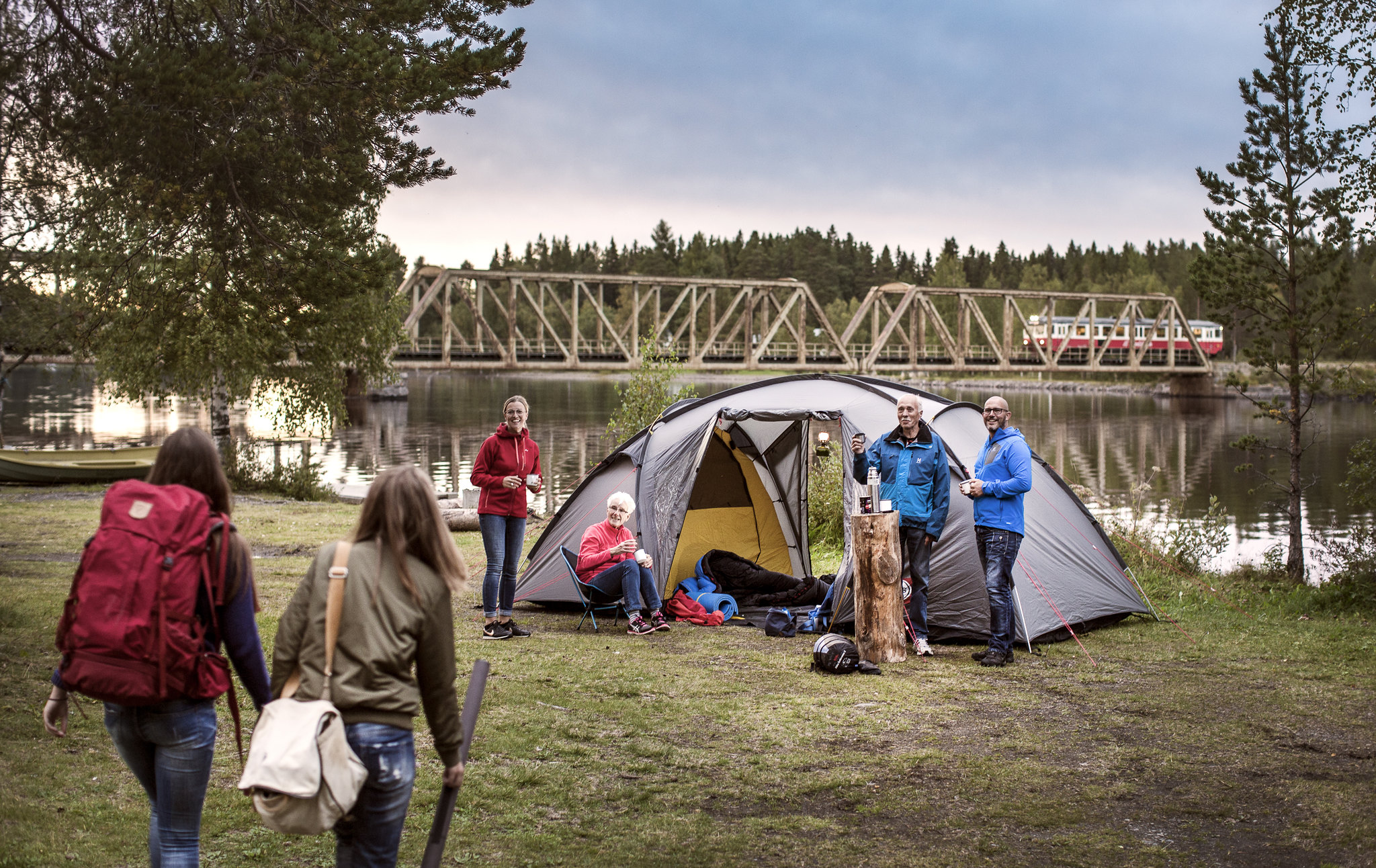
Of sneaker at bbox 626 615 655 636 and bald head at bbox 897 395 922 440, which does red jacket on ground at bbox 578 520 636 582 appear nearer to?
sneaker at bbox 626 615 655 636

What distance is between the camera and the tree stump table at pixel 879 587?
7.29 metres

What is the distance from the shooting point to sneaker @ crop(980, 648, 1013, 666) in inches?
288

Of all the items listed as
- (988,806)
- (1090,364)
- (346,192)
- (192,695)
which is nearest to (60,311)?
(346,192)

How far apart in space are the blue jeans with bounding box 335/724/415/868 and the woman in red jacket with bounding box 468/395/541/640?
4.89 m

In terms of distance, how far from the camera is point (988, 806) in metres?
4.77

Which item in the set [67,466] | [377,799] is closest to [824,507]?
Result: [377,799]

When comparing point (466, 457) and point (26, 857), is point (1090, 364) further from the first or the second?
point (26, 857)

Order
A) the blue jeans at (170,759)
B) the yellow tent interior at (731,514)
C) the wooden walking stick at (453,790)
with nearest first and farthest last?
the blue jeans at (170,759)
the wooden walking stick at (453,790)
the yellow tent interior at (731,514)

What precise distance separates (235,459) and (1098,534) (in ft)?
54.8

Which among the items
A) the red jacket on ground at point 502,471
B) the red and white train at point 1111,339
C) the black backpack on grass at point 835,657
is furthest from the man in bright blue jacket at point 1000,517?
the red and white train at point 1111,339

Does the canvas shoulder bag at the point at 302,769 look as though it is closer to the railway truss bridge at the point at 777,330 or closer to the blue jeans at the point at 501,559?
the blue jeans at the point at 501,559

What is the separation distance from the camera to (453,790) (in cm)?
298

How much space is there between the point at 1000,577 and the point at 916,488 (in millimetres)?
845

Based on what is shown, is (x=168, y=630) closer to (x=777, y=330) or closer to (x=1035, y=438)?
(x=1035, y=438)
